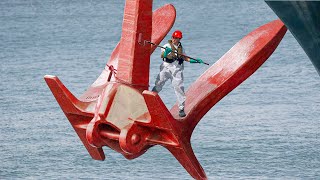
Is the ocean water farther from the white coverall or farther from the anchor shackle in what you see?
the white coverall

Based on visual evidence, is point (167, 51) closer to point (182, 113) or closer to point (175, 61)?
point (175, 61)

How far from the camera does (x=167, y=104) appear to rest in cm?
3059

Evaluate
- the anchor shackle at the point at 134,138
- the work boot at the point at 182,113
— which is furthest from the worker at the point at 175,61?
the anchor shackle at the point at 134,138

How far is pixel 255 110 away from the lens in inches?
1179

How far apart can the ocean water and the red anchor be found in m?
2.61

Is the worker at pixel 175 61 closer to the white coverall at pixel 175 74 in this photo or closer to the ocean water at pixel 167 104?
the white coverall at pixel 175 74

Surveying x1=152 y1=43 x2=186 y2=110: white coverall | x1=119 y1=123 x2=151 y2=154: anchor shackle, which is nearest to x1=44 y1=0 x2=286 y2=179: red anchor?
x1=119 y1=123 x2=151 y2=154: anchor shackle

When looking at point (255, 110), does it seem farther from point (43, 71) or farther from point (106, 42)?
point (106, 42)

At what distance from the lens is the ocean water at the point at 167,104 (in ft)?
86.7

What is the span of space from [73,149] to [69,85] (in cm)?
479

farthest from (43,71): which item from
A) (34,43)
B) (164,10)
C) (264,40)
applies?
(264,40)

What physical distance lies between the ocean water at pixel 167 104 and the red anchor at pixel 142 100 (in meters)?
2.61

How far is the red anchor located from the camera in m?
22.7

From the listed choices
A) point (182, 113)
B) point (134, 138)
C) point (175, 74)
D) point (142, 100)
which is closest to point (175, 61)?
point (175, 74)
